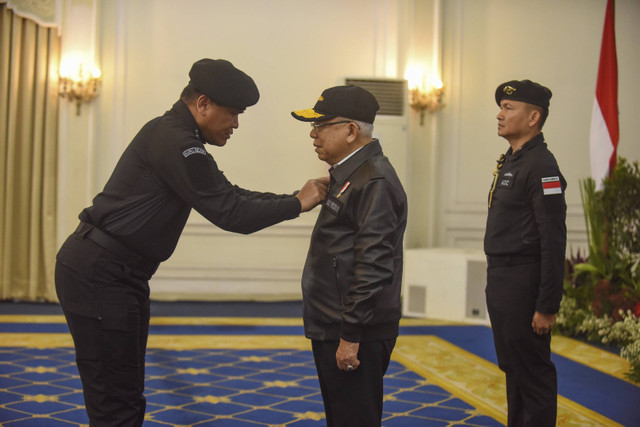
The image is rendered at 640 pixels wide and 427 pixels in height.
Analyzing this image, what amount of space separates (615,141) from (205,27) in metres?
4.00

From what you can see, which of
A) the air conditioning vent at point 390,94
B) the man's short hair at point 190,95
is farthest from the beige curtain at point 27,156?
the man's short hair at point 190,95

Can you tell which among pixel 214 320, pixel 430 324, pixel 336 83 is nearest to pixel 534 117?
pixel 430 324

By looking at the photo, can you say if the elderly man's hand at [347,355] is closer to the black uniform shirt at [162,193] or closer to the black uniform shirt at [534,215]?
the black uniform shirt at [162,193]

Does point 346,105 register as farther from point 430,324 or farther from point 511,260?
point 430,324

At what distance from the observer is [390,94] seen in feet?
22.2

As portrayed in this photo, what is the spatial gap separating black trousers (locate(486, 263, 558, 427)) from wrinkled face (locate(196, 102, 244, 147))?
1193 mm

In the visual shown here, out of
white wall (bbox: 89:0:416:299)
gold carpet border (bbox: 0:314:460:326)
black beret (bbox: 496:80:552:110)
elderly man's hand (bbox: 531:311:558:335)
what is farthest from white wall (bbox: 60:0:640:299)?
elderly man's hand (bbox: 531:311:558:335)

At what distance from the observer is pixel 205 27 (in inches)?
277

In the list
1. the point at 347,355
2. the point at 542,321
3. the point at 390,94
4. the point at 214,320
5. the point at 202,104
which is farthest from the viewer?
the point at 390,94

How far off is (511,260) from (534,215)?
193 millimetres

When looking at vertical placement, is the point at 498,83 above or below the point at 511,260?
above

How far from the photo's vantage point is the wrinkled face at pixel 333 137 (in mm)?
2105

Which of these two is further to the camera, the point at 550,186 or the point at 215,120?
the point at 550,186

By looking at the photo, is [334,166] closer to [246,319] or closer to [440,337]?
[440,337]
